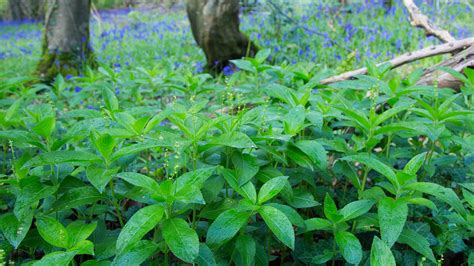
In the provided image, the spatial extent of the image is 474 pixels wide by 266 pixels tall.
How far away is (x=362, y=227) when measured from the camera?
1.53 metres

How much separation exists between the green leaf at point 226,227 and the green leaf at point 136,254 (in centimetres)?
16

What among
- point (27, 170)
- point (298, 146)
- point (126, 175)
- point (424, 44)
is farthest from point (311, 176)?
point (424, 44)

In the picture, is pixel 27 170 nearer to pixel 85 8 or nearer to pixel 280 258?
pixel 280 258

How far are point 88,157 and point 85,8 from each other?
4.88 m

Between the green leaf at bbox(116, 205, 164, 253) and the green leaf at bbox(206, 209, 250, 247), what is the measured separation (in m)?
0.15

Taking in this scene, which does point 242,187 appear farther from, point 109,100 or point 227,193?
point 109,100

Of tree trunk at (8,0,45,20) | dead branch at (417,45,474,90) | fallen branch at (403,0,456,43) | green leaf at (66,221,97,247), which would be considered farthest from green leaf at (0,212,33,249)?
tree trunk at (8,0,45,20)

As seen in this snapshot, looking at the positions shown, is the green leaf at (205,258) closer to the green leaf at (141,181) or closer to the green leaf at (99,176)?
the green leaf at (141,181)

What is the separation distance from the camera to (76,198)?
4.75 feet

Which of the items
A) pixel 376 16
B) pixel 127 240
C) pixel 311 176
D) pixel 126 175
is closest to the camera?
pixel 127 240

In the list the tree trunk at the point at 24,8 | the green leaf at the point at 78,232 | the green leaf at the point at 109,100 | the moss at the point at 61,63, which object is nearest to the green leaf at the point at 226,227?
the green leaf at the point at 78,232

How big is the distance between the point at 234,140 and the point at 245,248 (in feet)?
1.00

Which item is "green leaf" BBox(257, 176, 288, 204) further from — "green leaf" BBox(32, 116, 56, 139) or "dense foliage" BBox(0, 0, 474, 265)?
"green leaf" BBox(32, 116, 56, 139)

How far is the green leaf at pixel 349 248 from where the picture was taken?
130 centimetres
